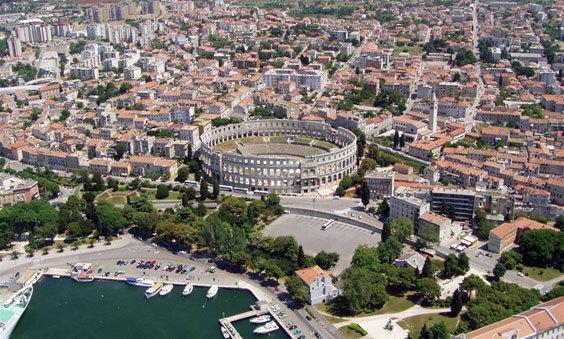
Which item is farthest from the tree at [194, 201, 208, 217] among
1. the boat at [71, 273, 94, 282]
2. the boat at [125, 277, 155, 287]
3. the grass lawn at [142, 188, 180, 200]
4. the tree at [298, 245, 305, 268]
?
the tree at [298, 245, 305, 268]

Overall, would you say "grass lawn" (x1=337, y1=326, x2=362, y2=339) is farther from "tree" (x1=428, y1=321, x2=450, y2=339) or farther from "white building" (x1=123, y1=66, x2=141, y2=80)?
"white building" (x1=123, y1=66, x2=141, y2=80)

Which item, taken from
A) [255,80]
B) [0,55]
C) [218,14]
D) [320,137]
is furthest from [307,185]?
[218,14]

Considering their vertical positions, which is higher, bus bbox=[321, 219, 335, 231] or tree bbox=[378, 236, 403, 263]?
tree bbox=[378, 236, 403, 263]

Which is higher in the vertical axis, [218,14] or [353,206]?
[218,14]

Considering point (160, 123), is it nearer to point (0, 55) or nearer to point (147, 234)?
point (147, 234)

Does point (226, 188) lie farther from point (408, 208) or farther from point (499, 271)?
point (499, 271)

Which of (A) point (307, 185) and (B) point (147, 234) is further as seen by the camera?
(A) point (307, 185)
